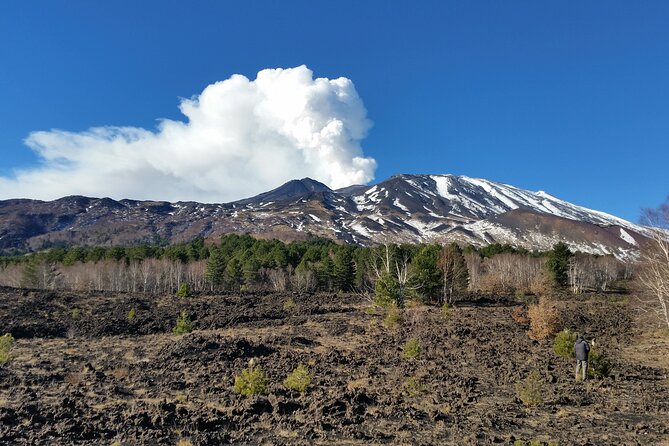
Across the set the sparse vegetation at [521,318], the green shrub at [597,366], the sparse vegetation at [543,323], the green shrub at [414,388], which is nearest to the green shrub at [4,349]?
the green shrub at [414,388]

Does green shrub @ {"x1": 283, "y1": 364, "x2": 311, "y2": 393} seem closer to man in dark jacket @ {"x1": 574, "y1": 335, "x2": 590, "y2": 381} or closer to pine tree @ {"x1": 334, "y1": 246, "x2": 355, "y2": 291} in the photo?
man in dark jacket @ {"x1": 574, "y1": 335, "x2": 590, "y2": 381}

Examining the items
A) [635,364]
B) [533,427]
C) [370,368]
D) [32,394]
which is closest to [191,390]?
[32,394]

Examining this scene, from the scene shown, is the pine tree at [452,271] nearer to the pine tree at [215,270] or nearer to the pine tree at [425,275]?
the pine tree at [425,275]

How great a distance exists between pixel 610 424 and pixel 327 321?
25.0 m

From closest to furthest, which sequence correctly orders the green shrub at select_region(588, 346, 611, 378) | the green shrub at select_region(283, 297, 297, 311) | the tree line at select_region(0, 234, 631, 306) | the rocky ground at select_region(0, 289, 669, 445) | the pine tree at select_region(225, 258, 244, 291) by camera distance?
the rocky ground at select_region(0, 289, 669, 445) < the green shrub at select_region(588, 346, 611, 378) < the green shrub at select_region(283, 297, 297, 311) < the tree line at select_region(0, 234, 631, 306) < the pine tree at select_region(225, 258, 244, 291)

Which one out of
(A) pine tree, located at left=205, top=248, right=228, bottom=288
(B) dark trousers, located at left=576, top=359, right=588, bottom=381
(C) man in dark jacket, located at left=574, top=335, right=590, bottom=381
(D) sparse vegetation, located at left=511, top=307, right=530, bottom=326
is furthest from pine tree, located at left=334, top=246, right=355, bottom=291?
(C) man in dark jacket, located at left=574, top=335, right=590, bottom=381

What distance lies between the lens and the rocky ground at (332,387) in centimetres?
1066

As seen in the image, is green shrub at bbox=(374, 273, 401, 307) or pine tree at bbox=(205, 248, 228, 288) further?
pine tree at bbox=(205, 248, 228, 288)

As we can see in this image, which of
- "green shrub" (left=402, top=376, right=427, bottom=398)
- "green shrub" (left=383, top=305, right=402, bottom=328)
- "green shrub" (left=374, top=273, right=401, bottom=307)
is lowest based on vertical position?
"green shrub" (left=402, top=376, right=427, bottom=398)

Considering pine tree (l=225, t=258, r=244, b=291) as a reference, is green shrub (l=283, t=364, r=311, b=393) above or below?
below

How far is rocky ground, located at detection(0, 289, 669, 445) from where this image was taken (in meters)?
10.7

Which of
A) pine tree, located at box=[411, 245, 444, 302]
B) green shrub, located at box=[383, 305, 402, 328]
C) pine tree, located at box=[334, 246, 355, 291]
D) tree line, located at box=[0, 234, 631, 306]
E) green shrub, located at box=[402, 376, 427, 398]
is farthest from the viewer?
pine tree, located at box=[334, 246, 355, 291]

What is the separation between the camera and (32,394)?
1384cm

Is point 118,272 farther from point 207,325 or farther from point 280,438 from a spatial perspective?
point 280,438
